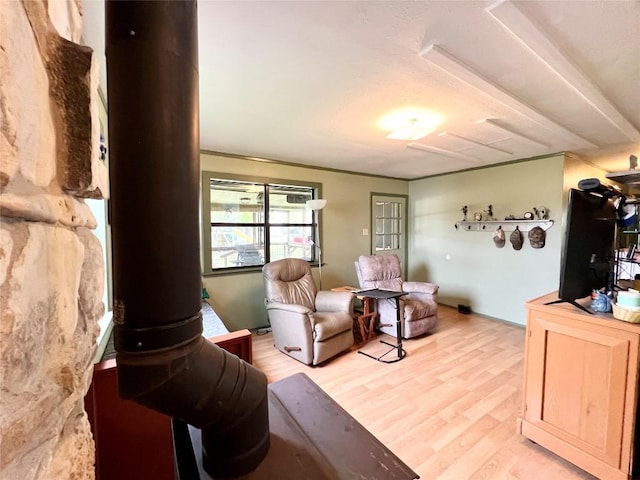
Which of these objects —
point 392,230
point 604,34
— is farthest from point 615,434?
point 392,230

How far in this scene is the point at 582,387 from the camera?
1.57 meters

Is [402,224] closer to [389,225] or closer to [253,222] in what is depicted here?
[389,225]

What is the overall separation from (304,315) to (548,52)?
2.60m

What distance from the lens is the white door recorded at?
499 cm

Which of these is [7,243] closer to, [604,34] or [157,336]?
[157,336]

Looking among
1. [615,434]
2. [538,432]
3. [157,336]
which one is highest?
[157,336]

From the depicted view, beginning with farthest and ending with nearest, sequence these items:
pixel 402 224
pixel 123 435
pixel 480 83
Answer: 1. pixel 402 224
2. pixel 480 83
3. pixel 123 435

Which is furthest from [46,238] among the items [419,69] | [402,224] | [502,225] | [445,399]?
[402,224]

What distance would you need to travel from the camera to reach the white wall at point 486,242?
3662 mm

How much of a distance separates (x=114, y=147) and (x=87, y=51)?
0.18 m

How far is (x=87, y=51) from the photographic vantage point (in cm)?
56

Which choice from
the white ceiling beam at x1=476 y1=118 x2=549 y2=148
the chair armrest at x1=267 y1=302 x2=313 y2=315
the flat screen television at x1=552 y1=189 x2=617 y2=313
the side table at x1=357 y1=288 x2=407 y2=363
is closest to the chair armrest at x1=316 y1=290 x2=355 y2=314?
the side table at x1=357 y1=288 x2=407 y2=363

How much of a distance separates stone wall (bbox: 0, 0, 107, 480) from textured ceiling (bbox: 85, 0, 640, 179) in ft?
3.22

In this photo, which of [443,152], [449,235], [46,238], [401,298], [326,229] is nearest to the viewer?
[46,238]
